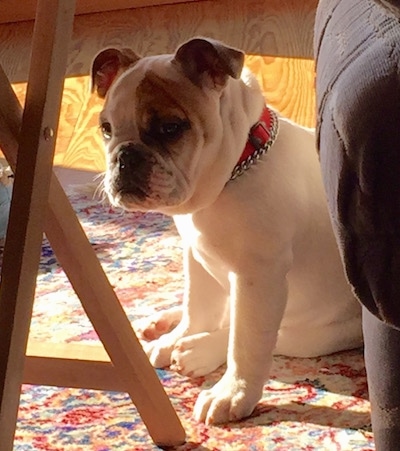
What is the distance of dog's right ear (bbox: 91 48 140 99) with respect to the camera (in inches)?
47.8

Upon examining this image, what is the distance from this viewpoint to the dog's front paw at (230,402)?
3.91 ft

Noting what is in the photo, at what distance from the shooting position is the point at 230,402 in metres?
1.19

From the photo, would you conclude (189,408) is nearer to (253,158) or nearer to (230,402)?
(230,402)

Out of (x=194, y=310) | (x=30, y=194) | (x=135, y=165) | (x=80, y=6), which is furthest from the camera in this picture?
(x=80, y=6)

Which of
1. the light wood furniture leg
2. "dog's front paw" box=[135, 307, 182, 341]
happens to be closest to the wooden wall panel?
"dog's front paw" box=[135, 307, 182, 341]

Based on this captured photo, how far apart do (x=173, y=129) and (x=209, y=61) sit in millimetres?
103

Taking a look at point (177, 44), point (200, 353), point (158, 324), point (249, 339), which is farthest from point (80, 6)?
point (249, 339)

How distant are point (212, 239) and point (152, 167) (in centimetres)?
14

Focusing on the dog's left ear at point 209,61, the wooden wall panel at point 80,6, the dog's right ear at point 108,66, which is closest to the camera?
the dog's left ear at point 209,61

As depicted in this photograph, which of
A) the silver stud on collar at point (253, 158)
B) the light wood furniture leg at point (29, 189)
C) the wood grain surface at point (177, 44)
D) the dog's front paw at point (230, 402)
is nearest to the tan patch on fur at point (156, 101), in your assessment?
the silver stud on collar at point (253, 158)

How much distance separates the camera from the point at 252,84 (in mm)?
1204

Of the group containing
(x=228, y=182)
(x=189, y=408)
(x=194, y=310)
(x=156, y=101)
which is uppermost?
(x=156, y=101)

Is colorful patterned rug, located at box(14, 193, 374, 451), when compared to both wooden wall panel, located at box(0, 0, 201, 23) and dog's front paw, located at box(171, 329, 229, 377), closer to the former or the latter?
dog's front paw, located at box(171, 329, 229, 377)

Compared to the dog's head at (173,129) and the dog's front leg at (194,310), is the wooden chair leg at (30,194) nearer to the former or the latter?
the dog's head at (173,129)
